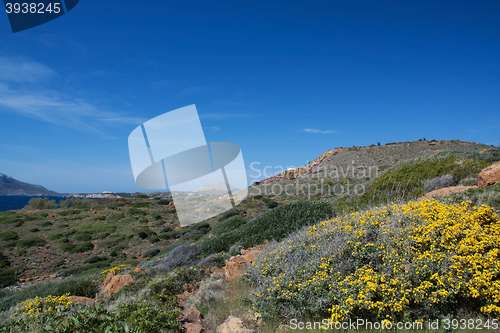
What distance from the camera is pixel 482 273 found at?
333 centimetres

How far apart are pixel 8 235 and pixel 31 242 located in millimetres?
2681

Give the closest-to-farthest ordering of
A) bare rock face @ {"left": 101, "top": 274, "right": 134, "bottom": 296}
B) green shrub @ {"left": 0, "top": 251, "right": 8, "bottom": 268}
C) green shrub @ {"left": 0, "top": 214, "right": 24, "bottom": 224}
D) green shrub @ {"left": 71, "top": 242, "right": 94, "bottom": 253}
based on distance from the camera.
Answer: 1. bare rock face @ {"left": 101, "top": 274, "right": 134, "bottom": 296}
2. green shrub @ {"left": 0, "top": 251, "right": 8, "bottom": 268}
3. green shrub @ {"left": 71, "top": 242, "right": 94, "bottom": 253}
4. green shrub @ {"left": 0, "top": 214, "right": 24, "bottom": 224}

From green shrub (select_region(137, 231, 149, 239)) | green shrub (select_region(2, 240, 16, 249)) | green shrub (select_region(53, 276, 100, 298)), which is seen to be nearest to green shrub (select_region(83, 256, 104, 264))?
green shrub (select_region(137, 231, 149, 239))

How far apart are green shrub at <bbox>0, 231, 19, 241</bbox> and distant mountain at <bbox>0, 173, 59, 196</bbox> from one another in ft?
507

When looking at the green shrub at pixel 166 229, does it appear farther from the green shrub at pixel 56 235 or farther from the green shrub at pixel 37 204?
the green shrub at pixel 37 204

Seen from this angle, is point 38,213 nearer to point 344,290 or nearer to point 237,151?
point 237,151

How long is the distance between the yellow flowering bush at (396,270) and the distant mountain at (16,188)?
18211 cm

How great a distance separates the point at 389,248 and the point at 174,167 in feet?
17.1

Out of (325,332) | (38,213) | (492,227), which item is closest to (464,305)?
(492,227)

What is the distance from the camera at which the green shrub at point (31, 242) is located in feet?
67.5

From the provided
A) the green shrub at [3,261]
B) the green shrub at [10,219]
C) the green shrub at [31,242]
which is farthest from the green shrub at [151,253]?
the green shrub at [10,219]

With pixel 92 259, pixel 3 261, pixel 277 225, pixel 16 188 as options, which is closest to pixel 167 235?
pixel 92 259

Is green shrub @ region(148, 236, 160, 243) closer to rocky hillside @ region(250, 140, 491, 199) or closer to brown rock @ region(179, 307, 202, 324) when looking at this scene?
rocky hillside @ region(250, 140, 491, 199)

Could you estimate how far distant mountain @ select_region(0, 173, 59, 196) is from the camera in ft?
477
